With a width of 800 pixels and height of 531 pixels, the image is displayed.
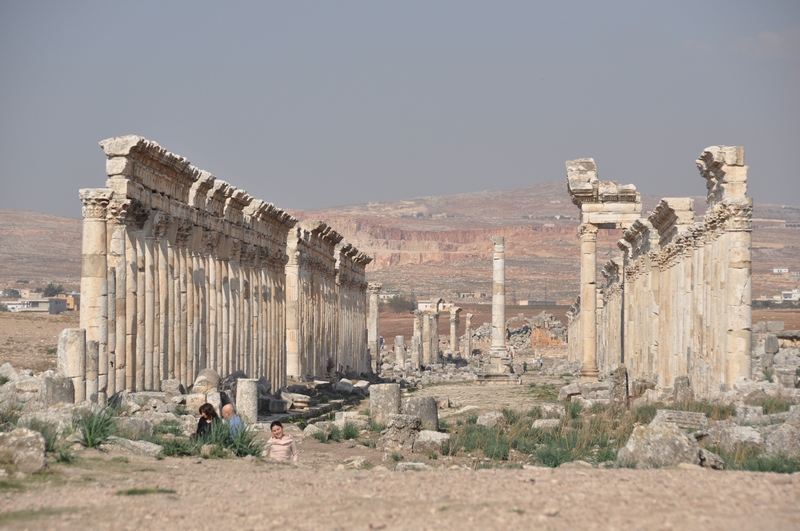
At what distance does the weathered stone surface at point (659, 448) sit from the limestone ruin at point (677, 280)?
829cm

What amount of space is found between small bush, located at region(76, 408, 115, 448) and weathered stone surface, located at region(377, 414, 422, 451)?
5.25 meters

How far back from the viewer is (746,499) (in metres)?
9.41

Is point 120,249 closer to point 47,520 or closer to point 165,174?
point 165,174

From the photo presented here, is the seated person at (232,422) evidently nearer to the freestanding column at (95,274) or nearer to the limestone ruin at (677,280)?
the freestanding column at (95,274)

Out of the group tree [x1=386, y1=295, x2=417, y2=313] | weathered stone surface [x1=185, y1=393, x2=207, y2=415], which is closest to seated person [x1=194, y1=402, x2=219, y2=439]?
weathered stone surface [x1=185, y1=393, x2=207, y2=415]

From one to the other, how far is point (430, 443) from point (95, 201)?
7.01m

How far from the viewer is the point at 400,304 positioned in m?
126

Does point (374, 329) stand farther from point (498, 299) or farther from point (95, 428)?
point (95, 428)

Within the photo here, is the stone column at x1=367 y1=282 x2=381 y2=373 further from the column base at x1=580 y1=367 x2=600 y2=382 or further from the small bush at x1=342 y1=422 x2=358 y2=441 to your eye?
the small bush at x1=342 y1=422 x2=358 y2=441

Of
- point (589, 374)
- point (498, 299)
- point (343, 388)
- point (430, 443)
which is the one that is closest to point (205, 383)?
point (430, 443)

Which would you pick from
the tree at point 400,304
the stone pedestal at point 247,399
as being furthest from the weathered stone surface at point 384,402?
the tree at point 400,304

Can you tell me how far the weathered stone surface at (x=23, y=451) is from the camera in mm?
11133

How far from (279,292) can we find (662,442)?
21732 millimetres

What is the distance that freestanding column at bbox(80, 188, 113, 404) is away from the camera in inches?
770
